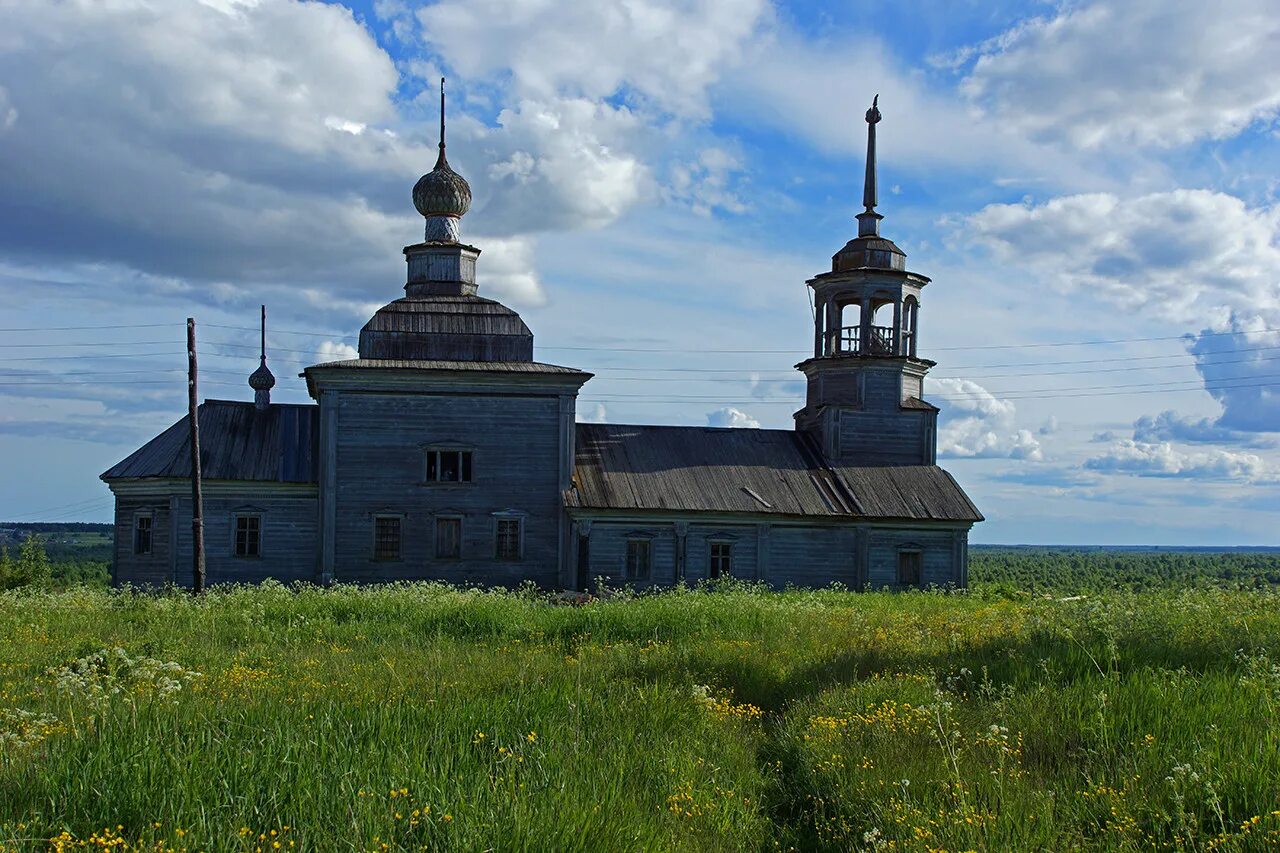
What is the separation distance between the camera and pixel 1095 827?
6125mm

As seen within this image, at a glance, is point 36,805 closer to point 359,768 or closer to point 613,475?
point 359,768

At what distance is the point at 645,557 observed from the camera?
2830 cm

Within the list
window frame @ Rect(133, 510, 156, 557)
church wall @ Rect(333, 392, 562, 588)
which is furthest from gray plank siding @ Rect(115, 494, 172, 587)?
church wall @ Rect(333, 392, 562, 588)

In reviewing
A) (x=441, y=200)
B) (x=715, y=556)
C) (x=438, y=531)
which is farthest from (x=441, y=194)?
(x=715, y=556)

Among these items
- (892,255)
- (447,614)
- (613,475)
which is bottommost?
(447,614)

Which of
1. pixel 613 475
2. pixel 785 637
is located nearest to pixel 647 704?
pixel 785 637

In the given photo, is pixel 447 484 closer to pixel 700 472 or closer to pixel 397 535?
pixel 397 535

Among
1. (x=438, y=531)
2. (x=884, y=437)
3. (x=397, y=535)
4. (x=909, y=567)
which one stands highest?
(x=884, y=437)

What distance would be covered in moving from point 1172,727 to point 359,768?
552 centimetres

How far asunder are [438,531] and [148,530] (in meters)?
Answer: 7.33

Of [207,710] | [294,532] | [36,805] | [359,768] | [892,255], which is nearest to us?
[36,805]

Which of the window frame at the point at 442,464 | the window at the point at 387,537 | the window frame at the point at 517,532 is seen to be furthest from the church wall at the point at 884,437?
the window at the point at 387,537

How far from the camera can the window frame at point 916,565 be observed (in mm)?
29875

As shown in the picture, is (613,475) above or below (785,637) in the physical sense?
above
